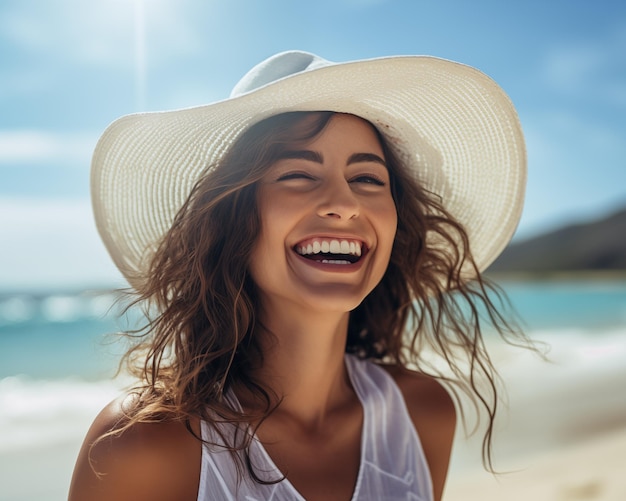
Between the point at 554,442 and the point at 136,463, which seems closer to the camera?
the point at 136,463

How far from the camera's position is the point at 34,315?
22.5 meters

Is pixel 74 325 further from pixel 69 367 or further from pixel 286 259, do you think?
pixel 286 259

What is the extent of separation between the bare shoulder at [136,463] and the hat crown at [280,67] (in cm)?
111

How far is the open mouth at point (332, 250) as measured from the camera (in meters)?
2.06

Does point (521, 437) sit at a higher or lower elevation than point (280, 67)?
lower

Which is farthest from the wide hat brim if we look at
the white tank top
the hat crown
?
the white tank top

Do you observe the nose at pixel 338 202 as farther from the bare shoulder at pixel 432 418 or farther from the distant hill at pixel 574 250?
the distant hill at pixel 574 250

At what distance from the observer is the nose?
204 centimetres

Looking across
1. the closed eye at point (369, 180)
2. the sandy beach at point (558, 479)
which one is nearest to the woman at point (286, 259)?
the closed eye at point (369, 180)

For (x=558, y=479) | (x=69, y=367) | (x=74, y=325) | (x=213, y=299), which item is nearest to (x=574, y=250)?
(x=74, y=325)

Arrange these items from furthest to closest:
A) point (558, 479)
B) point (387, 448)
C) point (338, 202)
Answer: point (558, 479), point (387, 448), point (338, 202)

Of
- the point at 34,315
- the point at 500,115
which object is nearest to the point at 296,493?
the point at 500,115

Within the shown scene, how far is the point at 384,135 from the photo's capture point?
8.12 feet

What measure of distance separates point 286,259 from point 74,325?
61.4 ft
